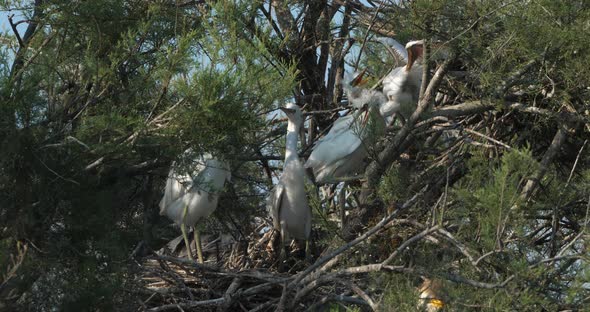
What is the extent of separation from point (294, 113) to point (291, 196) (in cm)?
48

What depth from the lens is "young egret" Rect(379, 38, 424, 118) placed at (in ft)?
18.2

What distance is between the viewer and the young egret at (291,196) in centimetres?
572

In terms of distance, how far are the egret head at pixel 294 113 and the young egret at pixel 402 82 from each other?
0.46 metres

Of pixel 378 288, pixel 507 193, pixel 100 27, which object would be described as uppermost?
pixel 100 27

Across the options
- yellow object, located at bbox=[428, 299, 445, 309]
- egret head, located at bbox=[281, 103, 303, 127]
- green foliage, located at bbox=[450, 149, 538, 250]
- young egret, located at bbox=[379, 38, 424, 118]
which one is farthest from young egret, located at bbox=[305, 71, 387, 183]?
yellow object, located at bbox=[428, 299, 445, 309]

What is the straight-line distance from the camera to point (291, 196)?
18.9 ft

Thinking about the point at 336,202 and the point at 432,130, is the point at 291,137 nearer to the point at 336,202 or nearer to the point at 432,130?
the point at 336,202

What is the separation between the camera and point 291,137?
571 centimetres

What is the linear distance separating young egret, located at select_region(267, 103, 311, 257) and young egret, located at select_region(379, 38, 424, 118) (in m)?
0.51

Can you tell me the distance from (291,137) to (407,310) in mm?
2550

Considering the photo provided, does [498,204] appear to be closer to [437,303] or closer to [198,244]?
[437,303]

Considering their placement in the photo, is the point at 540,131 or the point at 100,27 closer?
the point at 100,27

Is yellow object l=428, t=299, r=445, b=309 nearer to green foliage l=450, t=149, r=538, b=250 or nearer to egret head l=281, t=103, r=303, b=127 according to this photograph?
green foliage l=450, t=149, r=538, b=250

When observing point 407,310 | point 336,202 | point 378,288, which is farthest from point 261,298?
point 407,310
